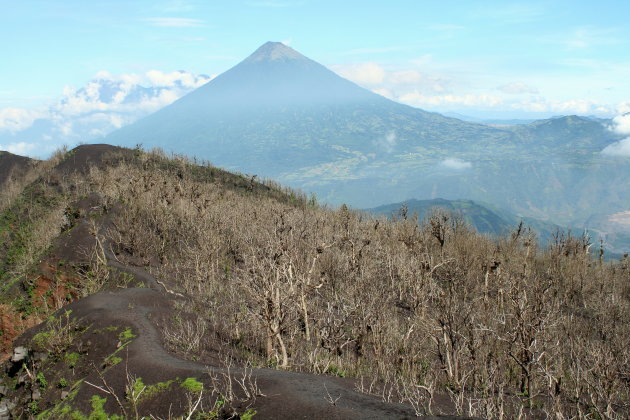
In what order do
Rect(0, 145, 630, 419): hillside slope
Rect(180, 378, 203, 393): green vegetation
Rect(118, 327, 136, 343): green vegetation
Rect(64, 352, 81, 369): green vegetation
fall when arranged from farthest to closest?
Rect(118, 327, 136, 343): green vegetation, Rect(64, 352, 81, 369): green vegetation, Rect(0, 145, 630, 419): hillside slope, Rect(180, 378, 203, 393): green vegetation

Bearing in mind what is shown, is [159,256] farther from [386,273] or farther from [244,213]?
[386,273]

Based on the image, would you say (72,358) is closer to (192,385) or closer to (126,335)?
(126,335)

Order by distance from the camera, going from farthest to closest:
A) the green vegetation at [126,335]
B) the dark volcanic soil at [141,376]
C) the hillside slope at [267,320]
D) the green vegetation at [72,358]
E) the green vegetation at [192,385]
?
1. the green vegetation at [126,335]
2. the green vegetation at [72,358]
3. the hillside slope at [267,320]
4. the green vegetation at [192,385]
5. the dark volcanic soil at [141,376]

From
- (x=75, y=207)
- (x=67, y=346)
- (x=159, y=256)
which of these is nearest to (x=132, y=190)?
(x=75, y=207)

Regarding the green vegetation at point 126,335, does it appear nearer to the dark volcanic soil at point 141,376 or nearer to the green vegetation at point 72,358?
the dark volcanic soil at point 141,376

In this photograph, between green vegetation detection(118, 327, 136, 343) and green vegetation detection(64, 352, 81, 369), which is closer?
green vegetation detection(64, 352, 81, 369)

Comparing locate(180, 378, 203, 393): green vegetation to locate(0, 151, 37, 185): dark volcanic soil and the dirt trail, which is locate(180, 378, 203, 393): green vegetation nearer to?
the dirt trail

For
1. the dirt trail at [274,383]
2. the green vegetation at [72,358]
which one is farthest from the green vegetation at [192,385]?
the green vegetation at [72,358]

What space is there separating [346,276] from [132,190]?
3644 cm

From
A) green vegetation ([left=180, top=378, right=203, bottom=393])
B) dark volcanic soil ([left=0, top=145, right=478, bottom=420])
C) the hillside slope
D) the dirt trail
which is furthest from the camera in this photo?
the hillside slope

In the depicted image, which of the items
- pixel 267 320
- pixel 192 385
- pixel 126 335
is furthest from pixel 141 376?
pixel 267 320

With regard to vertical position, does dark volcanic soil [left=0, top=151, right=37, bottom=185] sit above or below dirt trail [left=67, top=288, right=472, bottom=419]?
above

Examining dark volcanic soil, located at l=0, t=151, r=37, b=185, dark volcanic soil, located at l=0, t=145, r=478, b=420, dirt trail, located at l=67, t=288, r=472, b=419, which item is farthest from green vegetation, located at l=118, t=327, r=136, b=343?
dark volcanic soil, located at l=0, t=151, r=37, b=185

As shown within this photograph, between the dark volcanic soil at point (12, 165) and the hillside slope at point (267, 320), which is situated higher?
the dark volcanic soil at point (12, 165)
